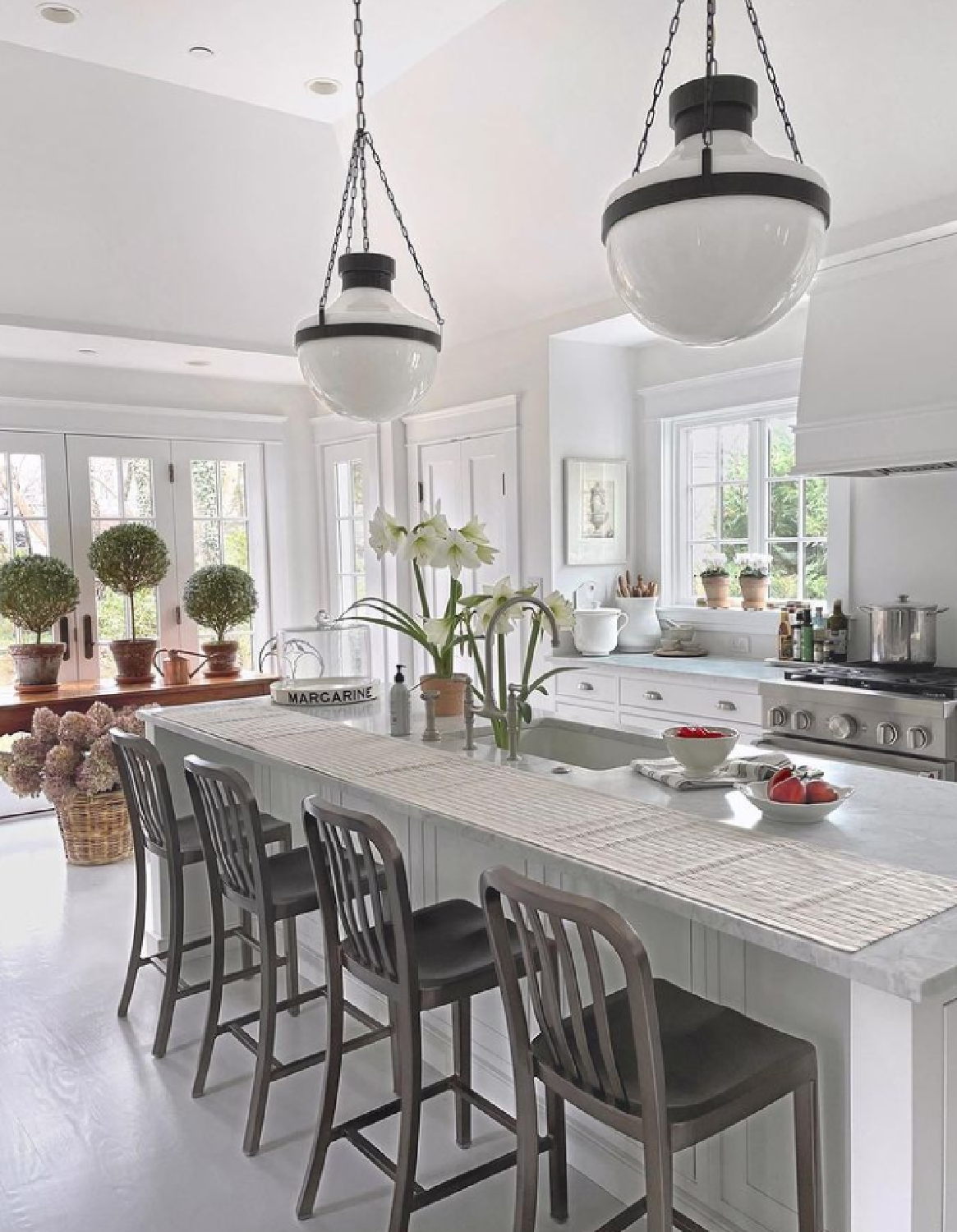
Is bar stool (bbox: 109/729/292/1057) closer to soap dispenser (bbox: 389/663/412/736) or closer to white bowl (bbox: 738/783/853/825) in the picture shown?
soap dispenser (bbox: 389/663/412/736)

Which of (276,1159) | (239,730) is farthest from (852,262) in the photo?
(276,1159)

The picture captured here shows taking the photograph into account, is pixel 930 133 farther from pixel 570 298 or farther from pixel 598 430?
pixel 598 430

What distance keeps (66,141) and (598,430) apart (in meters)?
2.85

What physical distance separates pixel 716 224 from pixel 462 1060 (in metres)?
1.93

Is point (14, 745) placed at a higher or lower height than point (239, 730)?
lower

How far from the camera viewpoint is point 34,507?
19.5ft

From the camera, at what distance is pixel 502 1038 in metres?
2.64

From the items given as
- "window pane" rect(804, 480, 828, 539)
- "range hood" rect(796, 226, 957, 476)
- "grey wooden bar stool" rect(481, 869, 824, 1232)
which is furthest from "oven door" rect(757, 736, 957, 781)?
"grey wooden bar stool" rect(481, 869, 824, 1232)

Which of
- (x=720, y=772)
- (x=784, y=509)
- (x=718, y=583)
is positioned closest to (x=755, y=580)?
(x=718, y=583)

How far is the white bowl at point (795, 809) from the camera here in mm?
1912

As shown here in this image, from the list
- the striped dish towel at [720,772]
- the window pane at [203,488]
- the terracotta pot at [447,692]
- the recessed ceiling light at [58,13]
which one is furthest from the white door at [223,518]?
the striped dish towel at [720,772]

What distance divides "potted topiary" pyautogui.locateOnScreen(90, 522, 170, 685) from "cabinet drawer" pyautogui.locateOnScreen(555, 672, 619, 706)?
A: 2.32m

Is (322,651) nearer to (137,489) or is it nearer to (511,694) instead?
(137,489)

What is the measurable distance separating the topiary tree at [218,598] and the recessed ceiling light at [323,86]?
2.65 m
